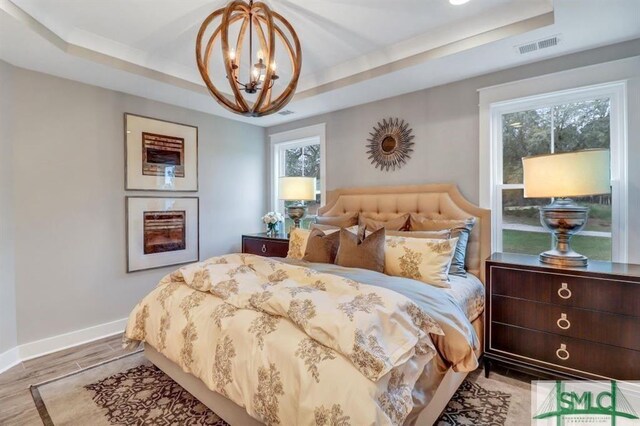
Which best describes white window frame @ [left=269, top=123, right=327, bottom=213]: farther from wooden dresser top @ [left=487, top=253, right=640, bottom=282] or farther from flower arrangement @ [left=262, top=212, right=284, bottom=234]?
wooden dresser top @ [left=487, top=253, right=640, bottom=282]

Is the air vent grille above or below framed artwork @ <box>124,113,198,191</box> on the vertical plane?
above

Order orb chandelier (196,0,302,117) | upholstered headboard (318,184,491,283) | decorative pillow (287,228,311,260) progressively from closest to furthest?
1. orb chandelier (196,0,302,117)
2. upholstered headboard (318,184,491,283)
3. decorative pillow (287,228,311,260)

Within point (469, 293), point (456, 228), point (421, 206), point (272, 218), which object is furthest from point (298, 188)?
point (469, 293)

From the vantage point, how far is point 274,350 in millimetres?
1478

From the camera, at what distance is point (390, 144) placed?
3.62 meters

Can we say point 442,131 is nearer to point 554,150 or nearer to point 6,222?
point 554,150

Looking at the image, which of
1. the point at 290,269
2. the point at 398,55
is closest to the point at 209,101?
the point at 398,55

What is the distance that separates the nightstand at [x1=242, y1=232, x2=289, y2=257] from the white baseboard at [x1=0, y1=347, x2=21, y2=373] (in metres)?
2.44

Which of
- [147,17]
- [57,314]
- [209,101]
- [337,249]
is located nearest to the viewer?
[147,17]

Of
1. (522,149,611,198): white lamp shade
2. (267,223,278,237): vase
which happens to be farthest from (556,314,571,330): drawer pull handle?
(267,223,278,237): vase

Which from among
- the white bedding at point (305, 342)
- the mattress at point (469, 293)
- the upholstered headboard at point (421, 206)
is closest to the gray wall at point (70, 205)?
the white bedding at point (305, 342)

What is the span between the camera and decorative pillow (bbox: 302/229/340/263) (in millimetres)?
2744

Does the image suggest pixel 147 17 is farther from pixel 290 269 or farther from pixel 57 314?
pixel 57 314

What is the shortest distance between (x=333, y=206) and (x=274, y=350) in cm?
263
